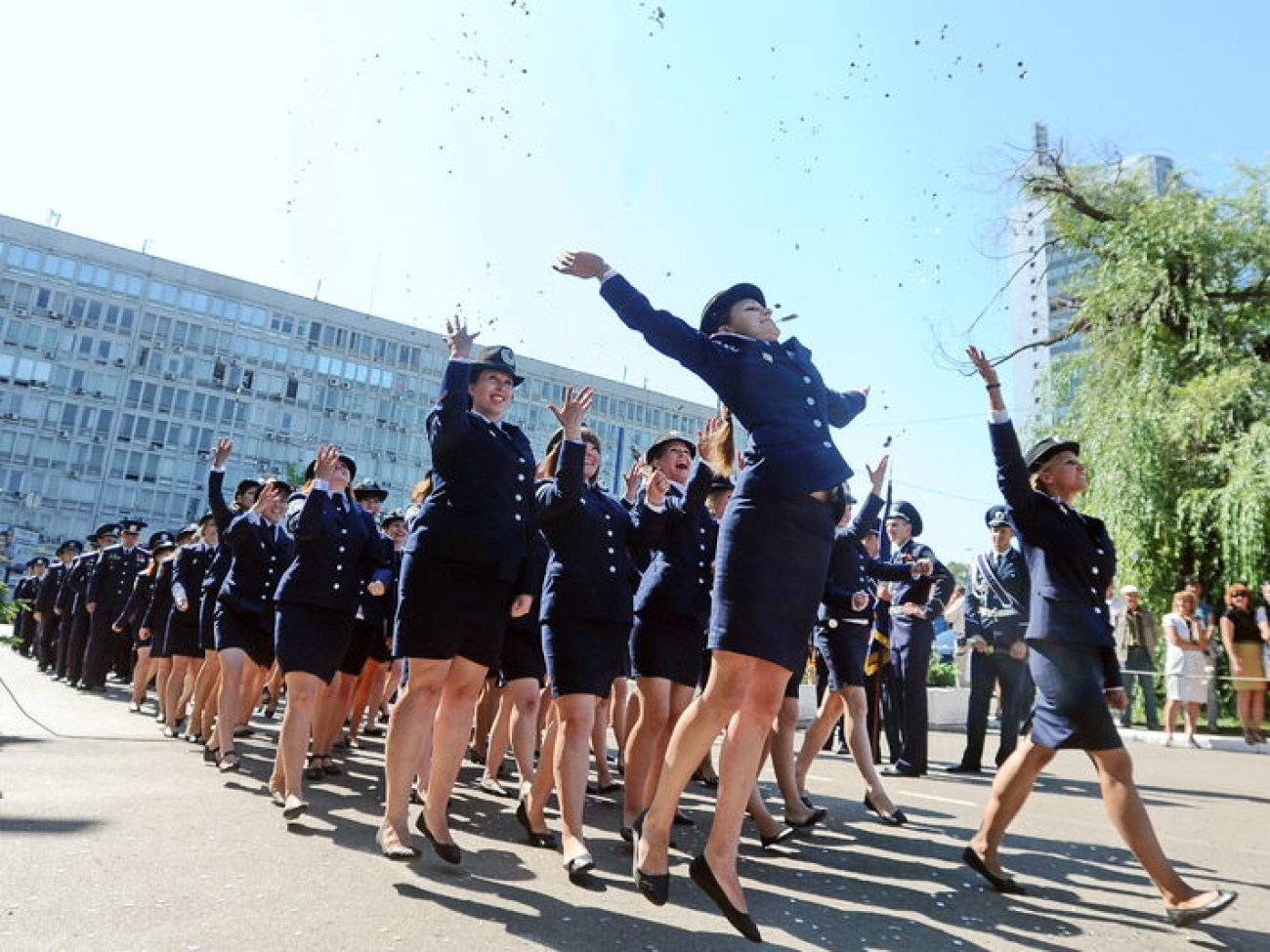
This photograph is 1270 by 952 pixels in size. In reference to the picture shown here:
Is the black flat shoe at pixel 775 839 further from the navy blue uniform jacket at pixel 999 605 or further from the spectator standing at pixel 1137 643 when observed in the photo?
the spectator standing at pixel 1137 643

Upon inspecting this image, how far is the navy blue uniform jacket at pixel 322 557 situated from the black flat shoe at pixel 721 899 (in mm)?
3440

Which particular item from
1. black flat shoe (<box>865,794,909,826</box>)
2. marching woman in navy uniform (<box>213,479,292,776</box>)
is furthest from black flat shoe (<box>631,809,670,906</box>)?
marching woman in navy uniform (<box>213,479,292,776</box>)

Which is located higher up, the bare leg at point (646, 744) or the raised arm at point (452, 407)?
the raised arm at point (452, 407)

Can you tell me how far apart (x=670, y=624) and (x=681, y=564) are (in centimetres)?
34

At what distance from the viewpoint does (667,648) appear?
16.9 ft

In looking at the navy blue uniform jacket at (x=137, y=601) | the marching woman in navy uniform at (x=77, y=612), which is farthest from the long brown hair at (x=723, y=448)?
the marching woman in navy uniform at (x=77, y=612)

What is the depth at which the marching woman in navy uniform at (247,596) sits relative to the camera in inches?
284

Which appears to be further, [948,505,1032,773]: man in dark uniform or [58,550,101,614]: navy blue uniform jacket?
[58,550,101,614]: navy blue uniform jacket

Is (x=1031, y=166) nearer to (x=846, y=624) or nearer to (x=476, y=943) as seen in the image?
(x=846, y=624)

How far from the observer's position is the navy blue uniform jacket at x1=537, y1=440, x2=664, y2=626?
15.6ft

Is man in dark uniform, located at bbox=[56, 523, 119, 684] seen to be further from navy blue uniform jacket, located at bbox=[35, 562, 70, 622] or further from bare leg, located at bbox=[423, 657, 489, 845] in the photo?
bare leg, located at bbox=[423, 657, 489, 845]

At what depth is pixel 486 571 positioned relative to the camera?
14.7 ft

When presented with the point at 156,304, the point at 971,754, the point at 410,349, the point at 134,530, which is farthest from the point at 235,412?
the point at 971,754

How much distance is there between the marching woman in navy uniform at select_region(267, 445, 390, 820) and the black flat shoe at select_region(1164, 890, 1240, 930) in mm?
4248
